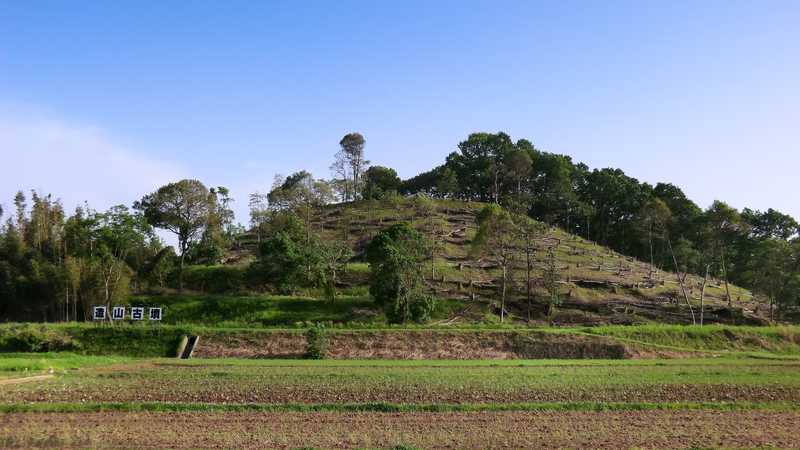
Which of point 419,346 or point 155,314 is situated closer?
point 419,346

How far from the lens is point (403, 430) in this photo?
20.4 meters

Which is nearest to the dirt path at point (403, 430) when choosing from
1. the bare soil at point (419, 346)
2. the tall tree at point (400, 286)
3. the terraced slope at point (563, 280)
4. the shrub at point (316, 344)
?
the shrub at point (316, 344)

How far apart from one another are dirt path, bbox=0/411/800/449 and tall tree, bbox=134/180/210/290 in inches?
2311

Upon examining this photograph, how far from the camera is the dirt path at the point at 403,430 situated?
18.8m

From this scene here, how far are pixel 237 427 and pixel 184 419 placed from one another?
2.41m

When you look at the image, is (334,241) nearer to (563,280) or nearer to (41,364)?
(563,280)

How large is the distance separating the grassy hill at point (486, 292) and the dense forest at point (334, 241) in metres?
3.14

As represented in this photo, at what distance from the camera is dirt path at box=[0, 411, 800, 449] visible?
61.8 feet

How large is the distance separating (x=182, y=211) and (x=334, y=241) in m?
20.0

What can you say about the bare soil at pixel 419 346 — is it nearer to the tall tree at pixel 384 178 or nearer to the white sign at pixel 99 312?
the white sign at pixel 99 312

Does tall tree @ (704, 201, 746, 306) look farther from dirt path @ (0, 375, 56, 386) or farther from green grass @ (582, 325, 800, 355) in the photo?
dirt path @ (0, 375, 56, 386)

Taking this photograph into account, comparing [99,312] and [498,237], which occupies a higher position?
[498,237]

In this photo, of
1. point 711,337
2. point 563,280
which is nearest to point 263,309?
point 563,280

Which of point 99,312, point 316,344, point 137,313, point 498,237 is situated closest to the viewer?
point 316,344
